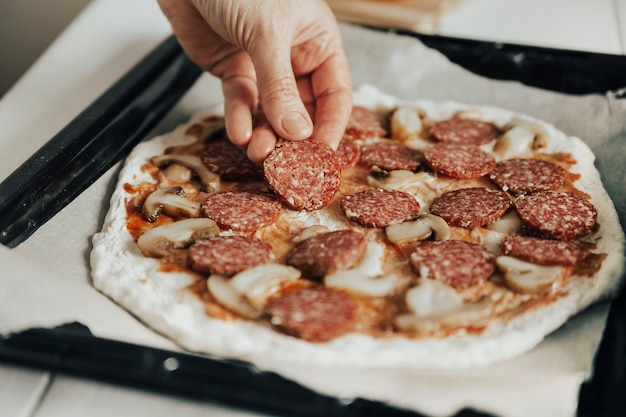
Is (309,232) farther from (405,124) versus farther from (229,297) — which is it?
(405,124)

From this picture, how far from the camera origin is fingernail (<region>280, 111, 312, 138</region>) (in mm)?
2076

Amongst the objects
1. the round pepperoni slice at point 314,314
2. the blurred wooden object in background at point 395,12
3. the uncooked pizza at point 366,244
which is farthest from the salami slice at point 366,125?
the blurred wooden object in background at point 395,12

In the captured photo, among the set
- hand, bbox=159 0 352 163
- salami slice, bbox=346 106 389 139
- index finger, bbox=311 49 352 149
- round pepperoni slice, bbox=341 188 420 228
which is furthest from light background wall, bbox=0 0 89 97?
round pepperoni slice, bbox=341 188 420 228

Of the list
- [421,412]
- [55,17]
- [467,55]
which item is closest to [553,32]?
[467,55]

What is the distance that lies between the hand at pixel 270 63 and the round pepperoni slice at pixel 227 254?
0.36 meters

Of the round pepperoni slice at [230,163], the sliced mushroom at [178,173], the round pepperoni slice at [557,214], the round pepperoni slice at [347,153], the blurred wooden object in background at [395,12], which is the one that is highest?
the sliced mushroom at [178,173]

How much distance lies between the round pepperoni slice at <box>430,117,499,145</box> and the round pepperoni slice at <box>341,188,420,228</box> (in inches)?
16.9

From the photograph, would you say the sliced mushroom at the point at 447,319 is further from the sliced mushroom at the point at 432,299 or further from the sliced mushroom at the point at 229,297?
the sliced mushroom at the point at 229,297

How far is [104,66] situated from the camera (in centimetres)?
285

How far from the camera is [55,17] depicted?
3.65 m

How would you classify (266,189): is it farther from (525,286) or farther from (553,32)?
(553,32)

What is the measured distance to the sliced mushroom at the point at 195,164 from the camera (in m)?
2.17

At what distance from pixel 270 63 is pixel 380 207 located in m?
0.53

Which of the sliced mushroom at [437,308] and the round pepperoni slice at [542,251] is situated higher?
the sliced mushroom at [437,308]
